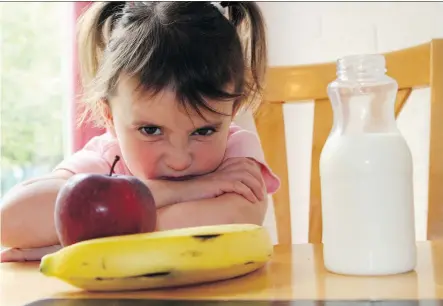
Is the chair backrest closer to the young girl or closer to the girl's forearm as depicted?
the young girl

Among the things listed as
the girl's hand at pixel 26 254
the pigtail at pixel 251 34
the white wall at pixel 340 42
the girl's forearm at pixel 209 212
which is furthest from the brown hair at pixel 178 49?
the white wall at pixel 340 42

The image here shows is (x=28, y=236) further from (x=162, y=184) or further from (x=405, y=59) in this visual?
(x=405, y=59)

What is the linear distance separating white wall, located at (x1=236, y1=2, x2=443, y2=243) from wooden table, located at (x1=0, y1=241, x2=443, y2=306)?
1117 mm

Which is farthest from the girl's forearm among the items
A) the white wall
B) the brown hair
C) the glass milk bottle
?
the white wall

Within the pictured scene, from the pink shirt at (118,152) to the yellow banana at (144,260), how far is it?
47cm

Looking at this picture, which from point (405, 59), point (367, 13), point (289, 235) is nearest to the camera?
point (405, 59)

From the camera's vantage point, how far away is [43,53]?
6.62 ft

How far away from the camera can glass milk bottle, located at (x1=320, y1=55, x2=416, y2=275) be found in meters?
0.57

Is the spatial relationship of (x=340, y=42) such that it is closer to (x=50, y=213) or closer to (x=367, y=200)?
(x=50, y=213)

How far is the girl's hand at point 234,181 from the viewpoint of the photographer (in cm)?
88

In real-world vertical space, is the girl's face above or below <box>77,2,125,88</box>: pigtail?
below

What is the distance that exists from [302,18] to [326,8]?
84 mm

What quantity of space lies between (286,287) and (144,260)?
12cm

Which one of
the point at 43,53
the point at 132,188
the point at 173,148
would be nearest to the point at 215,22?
the point at 173,148
